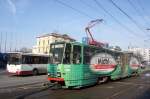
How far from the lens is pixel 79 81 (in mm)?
17484

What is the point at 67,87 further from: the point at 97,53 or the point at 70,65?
the point at 97,53

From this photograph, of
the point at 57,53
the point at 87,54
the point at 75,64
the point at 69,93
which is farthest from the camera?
the point at 87,54

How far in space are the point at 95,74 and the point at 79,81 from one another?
2.79m

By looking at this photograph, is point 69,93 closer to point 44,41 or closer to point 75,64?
point 75,64

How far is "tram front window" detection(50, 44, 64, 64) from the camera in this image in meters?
17.1

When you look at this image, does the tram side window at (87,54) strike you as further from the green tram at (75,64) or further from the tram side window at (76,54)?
the tram side window at (76,54)

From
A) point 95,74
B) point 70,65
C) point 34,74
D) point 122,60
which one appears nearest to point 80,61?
point 70,65

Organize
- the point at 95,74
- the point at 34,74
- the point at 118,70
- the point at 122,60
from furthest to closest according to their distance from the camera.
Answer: the point at 34,74 → the point at 122,60 → the point at 118,70 → the point at 95,74

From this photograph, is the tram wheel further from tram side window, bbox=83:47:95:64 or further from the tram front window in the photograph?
the tram front window

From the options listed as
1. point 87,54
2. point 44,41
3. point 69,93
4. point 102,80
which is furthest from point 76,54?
point 44,41

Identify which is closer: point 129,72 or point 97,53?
point 97,53

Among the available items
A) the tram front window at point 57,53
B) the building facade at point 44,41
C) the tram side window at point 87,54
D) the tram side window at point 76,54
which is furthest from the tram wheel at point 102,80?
the building facade at point 44,41

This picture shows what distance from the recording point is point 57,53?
1739 cm

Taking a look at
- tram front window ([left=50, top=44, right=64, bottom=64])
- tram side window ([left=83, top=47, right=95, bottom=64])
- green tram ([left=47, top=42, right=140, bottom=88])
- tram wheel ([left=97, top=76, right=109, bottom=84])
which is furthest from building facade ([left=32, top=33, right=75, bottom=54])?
tram front window ([left=50, top=44, right=64, bottom=64])
